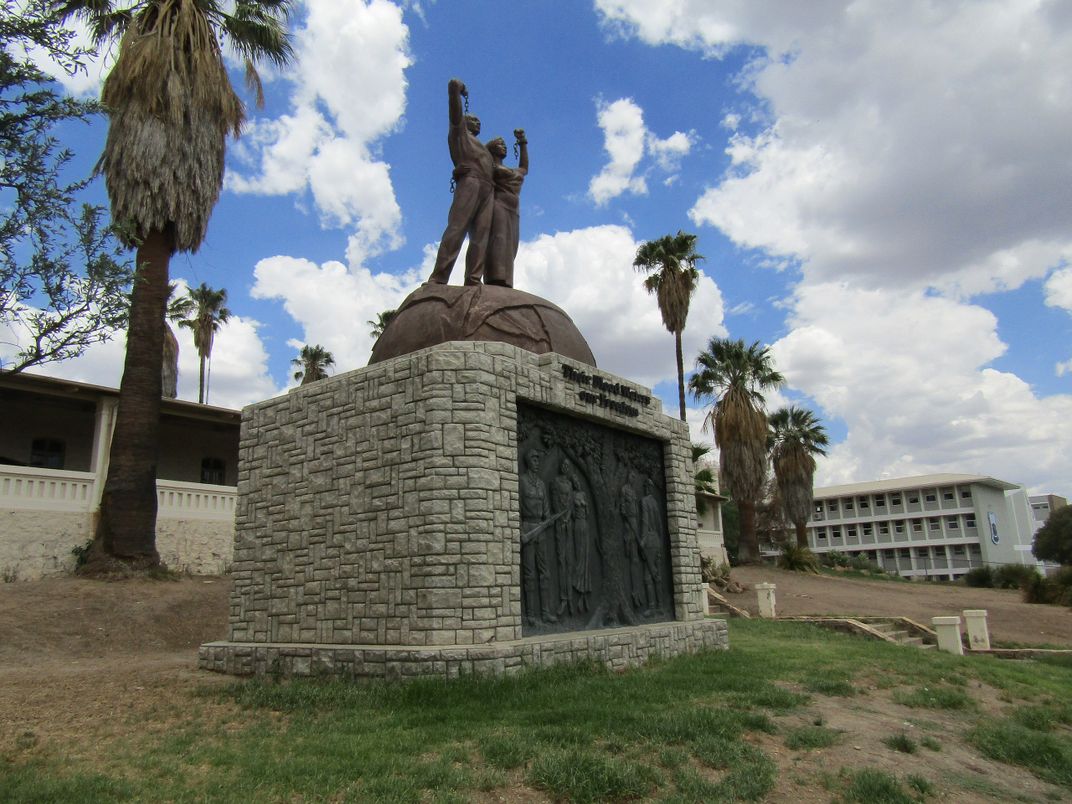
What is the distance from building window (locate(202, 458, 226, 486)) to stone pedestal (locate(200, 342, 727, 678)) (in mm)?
15879

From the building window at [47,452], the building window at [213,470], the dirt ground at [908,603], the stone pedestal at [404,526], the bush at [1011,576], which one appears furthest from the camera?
the bush at [1011,576]

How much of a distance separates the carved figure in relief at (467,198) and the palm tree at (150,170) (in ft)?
26.6

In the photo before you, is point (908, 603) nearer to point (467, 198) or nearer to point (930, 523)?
point (467, 198)

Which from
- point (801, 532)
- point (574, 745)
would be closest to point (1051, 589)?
point (801, 532)

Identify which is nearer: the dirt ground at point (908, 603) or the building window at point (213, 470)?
the dirt ground at point (908, 603)

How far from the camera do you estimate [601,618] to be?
36.6 feet

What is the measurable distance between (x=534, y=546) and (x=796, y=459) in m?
29.3

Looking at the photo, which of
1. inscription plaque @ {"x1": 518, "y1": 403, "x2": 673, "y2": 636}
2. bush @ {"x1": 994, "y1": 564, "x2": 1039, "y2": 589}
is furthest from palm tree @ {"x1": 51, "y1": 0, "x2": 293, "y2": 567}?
bush @ {"x1": 994, "y1": 564, "x2": 1039, "y2": 589}

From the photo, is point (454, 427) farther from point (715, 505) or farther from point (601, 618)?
point (715, 505)

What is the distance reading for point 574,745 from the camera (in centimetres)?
653

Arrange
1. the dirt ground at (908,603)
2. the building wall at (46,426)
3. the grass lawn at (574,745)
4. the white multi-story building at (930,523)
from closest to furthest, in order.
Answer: the grass lawn at (574,745) < the dirt ground at (908,603) < the building wall at (46,426) < the white multi-story building at (930,523)

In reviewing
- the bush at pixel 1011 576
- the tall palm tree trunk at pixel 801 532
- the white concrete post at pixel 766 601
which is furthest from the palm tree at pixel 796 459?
the white concrete post at pixel 766 601

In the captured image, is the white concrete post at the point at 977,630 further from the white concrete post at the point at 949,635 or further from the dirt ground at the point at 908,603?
the dirt ground at the point at 908,603

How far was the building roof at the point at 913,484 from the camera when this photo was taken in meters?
58.8
